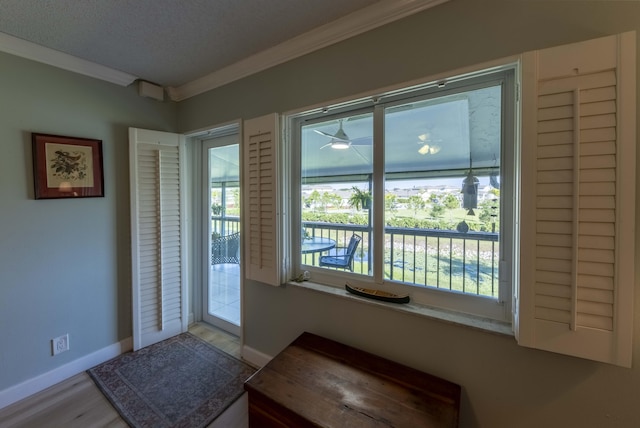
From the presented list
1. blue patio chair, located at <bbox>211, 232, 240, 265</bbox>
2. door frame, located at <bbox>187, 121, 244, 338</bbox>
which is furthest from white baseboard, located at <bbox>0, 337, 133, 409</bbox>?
blue patio chair, located at <bbox>211, 232, 240, 265</bbox>

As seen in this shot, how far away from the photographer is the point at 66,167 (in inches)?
74.6

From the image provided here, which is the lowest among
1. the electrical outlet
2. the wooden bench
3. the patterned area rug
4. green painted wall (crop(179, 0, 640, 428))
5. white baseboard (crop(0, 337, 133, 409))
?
the patterned area rug

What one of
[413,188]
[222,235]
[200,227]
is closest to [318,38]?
[413,188]

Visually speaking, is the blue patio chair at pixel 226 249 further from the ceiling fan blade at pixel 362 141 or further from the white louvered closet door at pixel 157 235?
the ceiling fan blade at pixel 362 141

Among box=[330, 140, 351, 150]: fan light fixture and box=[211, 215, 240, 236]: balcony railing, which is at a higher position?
box=[330, 140, 351, 150]: fan light fixture

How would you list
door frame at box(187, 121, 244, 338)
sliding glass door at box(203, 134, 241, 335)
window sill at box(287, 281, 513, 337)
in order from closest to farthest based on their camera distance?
window sill at box(287, 281, 513, 337)
sliding glass door at box(203, 134, 241, 335)
door frame at box(187, 121, 244, 338)

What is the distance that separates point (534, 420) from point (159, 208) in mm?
2849

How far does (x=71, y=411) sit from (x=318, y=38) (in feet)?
9.24

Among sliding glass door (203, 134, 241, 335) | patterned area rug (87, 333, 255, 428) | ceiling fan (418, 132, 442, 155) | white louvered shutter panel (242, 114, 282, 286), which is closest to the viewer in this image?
ceiling fan (418, 132, 442, 155)

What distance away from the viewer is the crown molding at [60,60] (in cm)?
165

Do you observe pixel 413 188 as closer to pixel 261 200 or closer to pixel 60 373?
pixel 261 200

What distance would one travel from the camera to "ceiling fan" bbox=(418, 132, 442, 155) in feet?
4.83

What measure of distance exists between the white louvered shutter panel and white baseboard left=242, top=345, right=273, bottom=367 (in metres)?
0.62

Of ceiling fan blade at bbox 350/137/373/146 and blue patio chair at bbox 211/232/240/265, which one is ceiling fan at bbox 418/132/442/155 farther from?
blue patio chair at bbox 211/232/240/265
